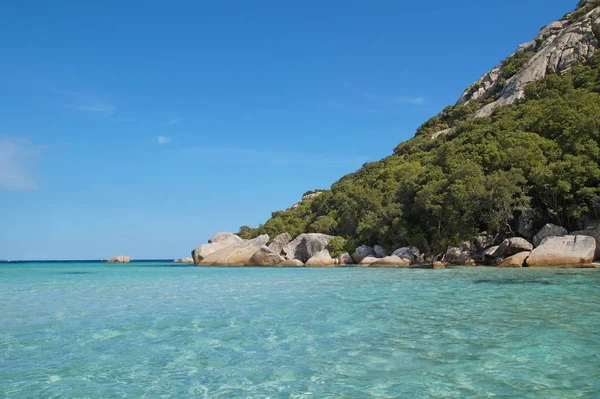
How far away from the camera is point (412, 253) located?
120 ft

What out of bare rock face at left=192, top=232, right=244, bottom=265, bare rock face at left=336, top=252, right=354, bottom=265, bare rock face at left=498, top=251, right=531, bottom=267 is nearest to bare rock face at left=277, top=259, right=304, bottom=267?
bare rock face at left=336, top=252, right=354, bottom=265

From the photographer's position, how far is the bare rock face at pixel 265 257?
1764 inches

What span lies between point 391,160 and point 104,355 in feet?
213

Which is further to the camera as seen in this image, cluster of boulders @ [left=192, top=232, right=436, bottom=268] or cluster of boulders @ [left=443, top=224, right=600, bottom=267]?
cluster of boulders @ [left=192, top=232, right=436, bottom=268]

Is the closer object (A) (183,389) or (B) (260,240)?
(A) (183,389)

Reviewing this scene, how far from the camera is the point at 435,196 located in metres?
35.8

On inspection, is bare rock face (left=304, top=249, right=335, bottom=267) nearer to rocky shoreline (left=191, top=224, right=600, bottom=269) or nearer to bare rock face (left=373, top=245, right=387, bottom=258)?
rocky shoreline (left=191, top=224, right=600, bottom=269)

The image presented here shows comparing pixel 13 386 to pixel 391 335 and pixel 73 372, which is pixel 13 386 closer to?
pixel 73 372

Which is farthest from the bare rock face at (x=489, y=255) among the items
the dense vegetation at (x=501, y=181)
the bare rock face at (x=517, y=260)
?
the bare rock face at (x=517, y=260)

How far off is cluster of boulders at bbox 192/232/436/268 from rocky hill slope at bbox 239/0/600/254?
7.15 ft

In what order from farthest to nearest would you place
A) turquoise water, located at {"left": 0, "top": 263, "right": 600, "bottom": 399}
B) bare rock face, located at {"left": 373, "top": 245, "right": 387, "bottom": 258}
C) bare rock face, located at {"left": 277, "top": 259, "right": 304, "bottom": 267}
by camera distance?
1. bare rock face, located at {"left": 277, "top": 259, "right": 304, "bottom": 267}
2. bare rock face, located at {"left": 373, "top": 245, "right": 387, "bottom": 258}
3. turquoise water, located at {"left": 0, "top": 263, "right": 600, "bottom": 399}

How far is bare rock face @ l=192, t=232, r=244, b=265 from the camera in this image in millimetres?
53812

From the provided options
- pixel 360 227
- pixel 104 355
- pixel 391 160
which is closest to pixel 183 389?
pixel 104 355

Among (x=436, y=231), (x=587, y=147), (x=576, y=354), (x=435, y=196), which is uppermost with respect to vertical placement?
(x=587, y=147)
